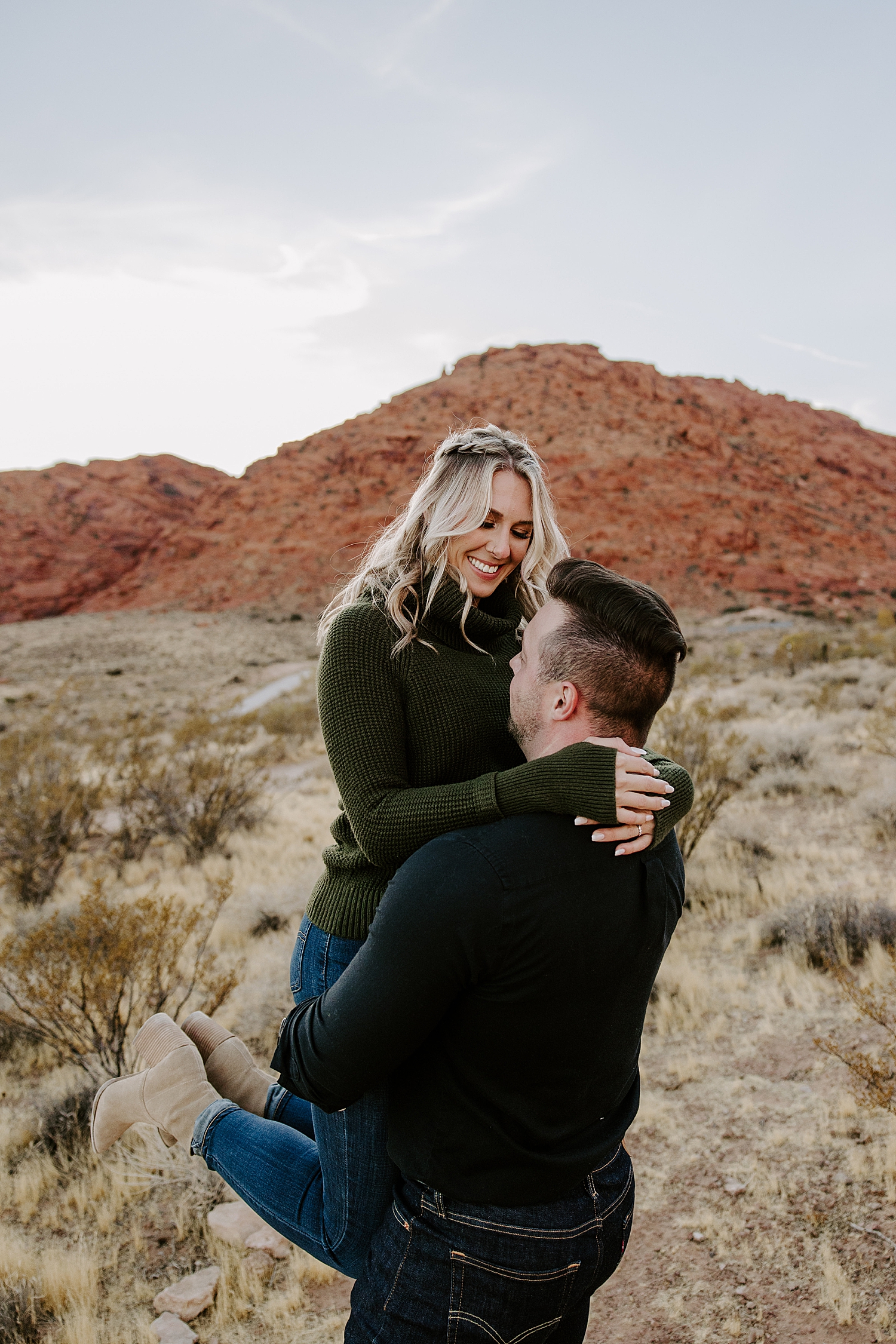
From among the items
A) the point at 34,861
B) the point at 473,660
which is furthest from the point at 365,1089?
the point at 34,861

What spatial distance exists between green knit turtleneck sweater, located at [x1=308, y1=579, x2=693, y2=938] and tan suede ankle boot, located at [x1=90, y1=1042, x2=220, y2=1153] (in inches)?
21.2

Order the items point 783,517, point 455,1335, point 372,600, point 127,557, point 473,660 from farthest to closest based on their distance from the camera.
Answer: point 127,557
point 783,517
point 473,660
point 372,600
point 455,1335

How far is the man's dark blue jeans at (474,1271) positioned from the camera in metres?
1.33

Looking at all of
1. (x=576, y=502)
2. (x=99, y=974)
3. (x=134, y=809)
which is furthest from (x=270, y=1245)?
(x=576, y=502)

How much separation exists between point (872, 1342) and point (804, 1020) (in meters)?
1.68

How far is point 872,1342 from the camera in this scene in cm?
218

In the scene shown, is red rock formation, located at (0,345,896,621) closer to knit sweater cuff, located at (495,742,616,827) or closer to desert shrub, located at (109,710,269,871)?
desert shrub, located at (109,710,269,871)

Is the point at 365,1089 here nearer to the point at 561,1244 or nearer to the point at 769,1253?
the point at 561,1244

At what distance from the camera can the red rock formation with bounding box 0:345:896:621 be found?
4488cm

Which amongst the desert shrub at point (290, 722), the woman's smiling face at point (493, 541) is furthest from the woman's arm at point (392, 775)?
the desert shrub at point (290, 722)

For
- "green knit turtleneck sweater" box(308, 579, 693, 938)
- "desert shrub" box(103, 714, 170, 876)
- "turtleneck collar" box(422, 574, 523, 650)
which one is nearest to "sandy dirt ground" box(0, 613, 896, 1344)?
"desert shrub" box(103, 714, 170, 876)

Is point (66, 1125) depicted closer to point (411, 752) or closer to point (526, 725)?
point (411, 752)

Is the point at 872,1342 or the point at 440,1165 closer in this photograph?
the point at 440,1165

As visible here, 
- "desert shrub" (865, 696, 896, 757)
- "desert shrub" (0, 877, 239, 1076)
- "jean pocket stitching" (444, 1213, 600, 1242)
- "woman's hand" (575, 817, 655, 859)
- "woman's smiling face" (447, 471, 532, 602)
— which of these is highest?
"woman's smiling face" (447, 471, 532, 602)
